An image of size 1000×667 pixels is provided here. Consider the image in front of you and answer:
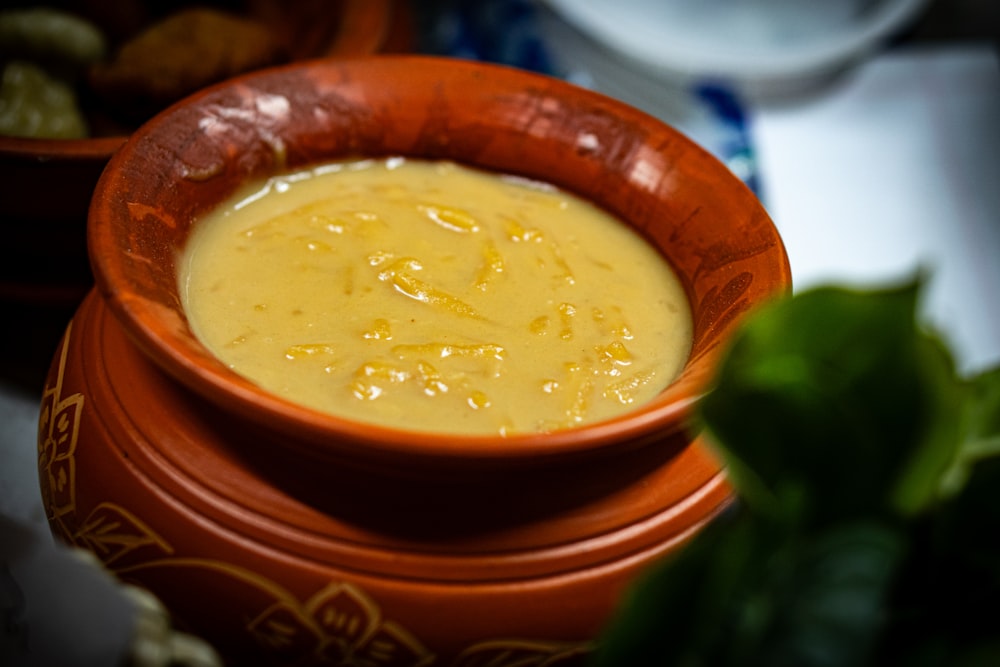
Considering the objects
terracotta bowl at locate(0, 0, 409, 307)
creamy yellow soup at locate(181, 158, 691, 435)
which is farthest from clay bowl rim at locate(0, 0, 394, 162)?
creamy yellow soup at locate(181, 158, 691, 435)

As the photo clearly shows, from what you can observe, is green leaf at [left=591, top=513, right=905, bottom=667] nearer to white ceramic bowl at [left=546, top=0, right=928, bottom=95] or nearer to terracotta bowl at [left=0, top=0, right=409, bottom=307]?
terracotta bowl at [left=0, top=0, right=409, bottom=307]

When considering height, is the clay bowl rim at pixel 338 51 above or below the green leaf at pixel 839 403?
below

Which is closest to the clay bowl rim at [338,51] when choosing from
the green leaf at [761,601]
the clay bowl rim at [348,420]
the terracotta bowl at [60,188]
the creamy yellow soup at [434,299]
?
the terracotta bowl at [60,188]

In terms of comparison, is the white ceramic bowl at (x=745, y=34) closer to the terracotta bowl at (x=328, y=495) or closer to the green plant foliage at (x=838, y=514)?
the terracotta bowl at (x=328, y=495)

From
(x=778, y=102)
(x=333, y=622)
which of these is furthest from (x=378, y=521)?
(x=778, y=102)

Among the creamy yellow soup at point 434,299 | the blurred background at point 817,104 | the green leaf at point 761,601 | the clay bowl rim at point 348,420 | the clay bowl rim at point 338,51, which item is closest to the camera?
the green leaf at point 761,601

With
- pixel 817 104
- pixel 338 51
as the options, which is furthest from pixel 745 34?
pixel 338 51

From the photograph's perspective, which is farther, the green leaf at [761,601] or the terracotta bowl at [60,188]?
the terracotta bowl at [60,188]

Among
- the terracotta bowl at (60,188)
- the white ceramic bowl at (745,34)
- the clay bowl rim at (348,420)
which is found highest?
the clay bowl rim at (348,420)
